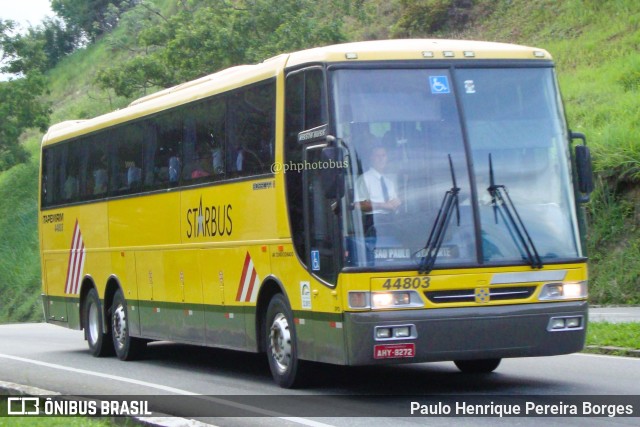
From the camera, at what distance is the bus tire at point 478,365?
45.0 ft

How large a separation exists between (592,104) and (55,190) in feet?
40.9

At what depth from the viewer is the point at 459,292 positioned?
1116 cm

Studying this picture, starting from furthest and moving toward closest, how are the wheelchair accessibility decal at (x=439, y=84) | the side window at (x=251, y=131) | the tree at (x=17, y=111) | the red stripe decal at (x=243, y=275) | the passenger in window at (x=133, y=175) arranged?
the tree at (x=17, y=111)
the passenger in window at (x=133, y=175)
the red stripe decal at (x=243, y=275)
the side window at (x=251, y=131)
the wheelchair accessibility decal at (x=439, y=84)

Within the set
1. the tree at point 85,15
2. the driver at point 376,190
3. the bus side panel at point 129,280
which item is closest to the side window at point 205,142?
the bus side panel at point 129,280

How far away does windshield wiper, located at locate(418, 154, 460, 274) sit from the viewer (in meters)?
11.1

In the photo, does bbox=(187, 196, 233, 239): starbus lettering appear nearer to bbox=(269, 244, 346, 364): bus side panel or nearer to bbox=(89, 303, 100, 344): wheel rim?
bbox=(269, 244, 346, 364): bus side panel

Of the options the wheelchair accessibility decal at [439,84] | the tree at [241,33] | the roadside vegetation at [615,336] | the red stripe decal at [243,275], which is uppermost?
the tree at [241,33]

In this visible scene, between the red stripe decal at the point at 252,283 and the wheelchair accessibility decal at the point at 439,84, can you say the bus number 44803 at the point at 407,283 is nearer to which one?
the wheelchair accessibility decal at the point at 439,84

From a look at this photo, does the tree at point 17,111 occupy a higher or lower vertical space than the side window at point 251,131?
higher

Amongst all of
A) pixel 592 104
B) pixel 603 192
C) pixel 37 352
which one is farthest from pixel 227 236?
pixel 592 104

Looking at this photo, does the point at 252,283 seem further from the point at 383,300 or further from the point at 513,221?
the point at 513,221

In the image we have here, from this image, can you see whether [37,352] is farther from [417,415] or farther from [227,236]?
[417,415]

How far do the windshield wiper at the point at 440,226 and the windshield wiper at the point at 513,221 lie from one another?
0.37 meters

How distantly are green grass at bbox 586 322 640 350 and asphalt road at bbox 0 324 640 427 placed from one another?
16.3 inches
